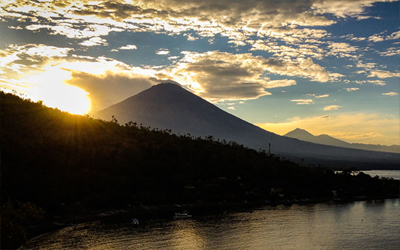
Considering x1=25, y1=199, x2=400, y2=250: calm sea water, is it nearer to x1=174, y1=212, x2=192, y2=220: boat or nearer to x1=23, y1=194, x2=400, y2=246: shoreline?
x1=174, y1=212, x2=192, y2=220: boat

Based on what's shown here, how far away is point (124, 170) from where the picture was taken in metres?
124

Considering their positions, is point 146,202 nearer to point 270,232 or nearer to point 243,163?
point 270,232

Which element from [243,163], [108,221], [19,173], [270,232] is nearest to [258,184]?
[243,163]

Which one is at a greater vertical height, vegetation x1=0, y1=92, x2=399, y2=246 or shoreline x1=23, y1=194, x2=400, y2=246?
vegetation x1=0, y1=92, x2=399, y2=246

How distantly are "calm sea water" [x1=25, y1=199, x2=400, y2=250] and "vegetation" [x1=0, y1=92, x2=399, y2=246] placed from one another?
17614mm

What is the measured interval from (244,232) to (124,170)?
188 feet

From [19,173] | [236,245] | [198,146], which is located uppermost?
[198,146]

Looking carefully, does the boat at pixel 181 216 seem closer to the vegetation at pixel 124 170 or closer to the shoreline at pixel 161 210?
the shoreline at pixel 161 210

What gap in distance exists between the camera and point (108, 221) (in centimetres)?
8806

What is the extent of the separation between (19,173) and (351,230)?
275ft

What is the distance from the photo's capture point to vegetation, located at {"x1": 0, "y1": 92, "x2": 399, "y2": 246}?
9906 centimetres

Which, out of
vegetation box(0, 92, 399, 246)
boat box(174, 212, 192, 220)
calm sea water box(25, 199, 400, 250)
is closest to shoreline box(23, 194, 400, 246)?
boat box(174, 212, 192, 220)

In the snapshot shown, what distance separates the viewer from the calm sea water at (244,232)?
227 ft

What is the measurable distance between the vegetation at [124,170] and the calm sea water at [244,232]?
17.6 metres
